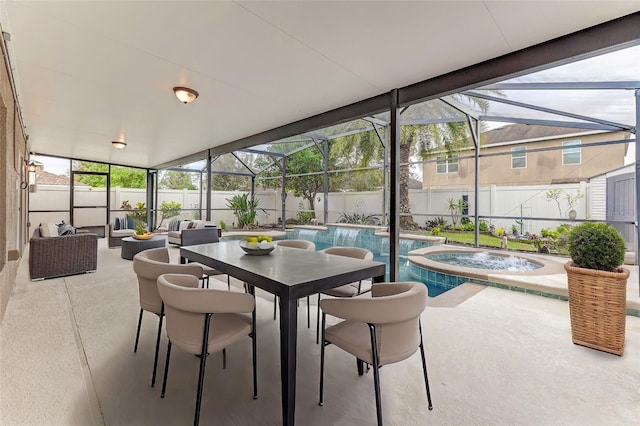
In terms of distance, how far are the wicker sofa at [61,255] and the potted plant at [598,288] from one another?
249 inches

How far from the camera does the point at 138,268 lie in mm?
2160

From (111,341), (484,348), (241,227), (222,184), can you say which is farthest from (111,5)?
(222,184)

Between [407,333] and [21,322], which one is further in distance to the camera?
[21,322]

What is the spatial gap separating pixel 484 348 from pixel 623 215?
5.61m

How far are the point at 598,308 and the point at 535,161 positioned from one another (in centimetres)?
880

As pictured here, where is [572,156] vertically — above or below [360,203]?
above

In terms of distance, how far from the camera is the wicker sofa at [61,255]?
4336 millimetres

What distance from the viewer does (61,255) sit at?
4.55 m

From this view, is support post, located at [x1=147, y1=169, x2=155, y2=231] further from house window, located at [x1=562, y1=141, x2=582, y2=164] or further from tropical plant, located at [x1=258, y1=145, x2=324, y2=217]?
house window, located at [x1=562, y1=141, x2=582, y2=164]

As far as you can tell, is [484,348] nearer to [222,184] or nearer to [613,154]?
[613,154]

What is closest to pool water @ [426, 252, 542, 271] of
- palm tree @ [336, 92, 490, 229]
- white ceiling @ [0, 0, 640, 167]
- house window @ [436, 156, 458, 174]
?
palm tree @ [336, 92, 490, 229]

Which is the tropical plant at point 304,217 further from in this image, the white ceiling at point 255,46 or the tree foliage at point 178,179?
the white ceiling at point 255,46

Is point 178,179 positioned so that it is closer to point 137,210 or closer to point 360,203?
point 137,210

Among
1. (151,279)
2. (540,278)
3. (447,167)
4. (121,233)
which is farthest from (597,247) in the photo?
(447,167)
